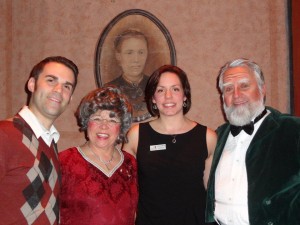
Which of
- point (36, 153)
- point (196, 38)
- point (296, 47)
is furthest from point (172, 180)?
point (296, 47)

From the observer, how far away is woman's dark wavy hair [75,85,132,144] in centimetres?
216

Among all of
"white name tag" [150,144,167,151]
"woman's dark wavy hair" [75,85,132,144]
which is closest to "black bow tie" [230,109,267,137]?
"white name tag" [150,144,167,151]

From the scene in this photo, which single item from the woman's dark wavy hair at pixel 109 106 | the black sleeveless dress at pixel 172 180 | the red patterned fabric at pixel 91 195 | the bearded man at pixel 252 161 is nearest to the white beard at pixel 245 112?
the bearded man at pixel 252 161

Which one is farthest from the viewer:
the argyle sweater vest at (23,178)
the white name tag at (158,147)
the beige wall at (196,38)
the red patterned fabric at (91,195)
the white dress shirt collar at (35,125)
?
the beige wall at (196,38)

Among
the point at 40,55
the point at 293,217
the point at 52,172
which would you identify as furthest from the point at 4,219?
the point at 40,55

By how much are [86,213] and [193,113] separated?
72.3 inches

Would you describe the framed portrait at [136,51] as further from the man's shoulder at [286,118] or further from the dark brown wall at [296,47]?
the man's shoulder at [286,118]

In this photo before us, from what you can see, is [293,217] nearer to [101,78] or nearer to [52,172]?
[52,172]

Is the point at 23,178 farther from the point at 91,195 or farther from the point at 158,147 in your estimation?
the point at 158,147

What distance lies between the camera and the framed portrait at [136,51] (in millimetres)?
3371

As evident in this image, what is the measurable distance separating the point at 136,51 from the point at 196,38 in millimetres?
678

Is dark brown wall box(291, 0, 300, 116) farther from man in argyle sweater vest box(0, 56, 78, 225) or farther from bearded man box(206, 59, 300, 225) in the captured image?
man in argyle sweater vest box(0, 56, 78, 225)

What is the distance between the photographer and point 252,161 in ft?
6.36

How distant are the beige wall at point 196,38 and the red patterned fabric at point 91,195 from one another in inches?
58.2
